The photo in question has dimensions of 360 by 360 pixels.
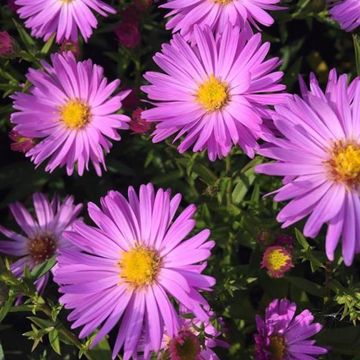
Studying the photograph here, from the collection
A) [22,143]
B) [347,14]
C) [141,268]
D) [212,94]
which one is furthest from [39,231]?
[347,14]

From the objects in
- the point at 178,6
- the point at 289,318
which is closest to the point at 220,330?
the point at 289,318

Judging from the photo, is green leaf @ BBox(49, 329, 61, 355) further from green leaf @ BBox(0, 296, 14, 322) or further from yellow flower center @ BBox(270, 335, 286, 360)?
yellow flower center @ BBox(270, 335, 286, 360)

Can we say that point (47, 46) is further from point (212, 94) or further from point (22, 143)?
point (212, 94)

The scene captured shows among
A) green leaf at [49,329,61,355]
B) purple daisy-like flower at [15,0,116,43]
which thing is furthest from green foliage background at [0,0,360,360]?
purple daisy-like flower at [15,0,116,43]

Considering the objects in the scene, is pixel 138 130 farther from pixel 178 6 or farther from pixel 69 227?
pixel 69 227

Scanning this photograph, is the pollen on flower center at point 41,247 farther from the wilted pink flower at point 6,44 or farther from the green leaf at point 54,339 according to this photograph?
the wilted pink flower at point 6,44

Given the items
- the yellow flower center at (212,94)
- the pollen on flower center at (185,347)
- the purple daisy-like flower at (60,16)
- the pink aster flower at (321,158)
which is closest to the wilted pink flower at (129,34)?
the purple daisy-like flower at (60,16)
